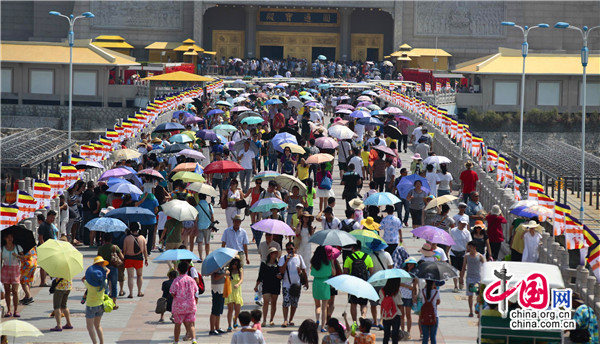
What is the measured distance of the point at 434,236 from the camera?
17.8 m

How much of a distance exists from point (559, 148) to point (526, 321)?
123ft

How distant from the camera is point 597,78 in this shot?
6269 cm

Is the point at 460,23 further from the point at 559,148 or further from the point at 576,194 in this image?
the point at 576,194

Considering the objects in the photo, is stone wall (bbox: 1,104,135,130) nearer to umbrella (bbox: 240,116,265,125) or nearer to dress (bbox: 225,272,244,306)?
umbrella (bbox: 240,116,265,125)

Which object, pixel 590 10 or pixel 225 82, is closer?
pixel 225 82

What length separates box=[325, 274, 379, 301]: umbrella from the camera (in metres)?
14.9

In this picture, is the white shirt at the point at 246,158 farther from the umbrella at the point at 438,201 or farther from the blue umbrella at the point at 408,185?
the umbrella at the point at 438,201

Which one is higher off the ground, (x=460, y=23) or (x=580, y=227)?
(x=460, y=23)

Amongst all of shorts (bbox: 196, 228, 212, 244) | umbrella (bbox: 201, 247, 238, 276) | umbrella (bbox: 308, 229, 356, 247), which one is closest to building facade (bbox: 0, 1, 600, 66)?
shorts (bbox: 196, 228, 212, 244)

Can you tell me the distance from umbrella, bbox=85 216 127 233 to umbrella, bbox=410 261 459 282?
17.0ft

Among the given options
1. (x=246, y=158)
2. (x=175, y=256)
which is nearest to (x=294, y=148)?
(x=246, y=158)

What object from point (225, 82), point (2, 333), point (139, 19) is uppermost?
point (139, 19)

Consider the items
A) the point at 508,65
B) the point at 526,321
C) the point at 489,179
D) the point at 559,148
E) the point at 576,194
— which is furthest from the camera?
the point at 508,65

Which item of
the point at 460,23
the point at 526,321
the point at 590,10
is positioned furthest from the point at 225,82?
the point at 526,321
